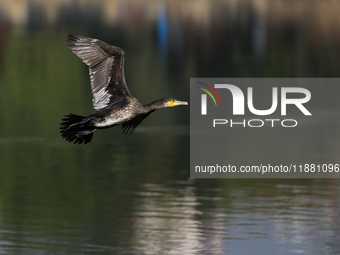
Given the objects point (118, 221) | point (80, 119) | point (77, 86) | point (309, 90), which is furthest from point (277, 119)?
point (80, 119)

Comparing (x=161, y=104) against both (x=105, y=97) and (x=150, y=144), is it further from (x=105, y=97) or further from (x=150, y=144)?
(x=150, y=144)

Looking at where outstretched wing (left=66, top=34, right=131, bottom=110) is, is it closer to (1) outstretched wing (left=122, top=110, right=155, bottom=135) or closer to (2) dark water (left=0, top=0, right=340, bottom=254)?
(1) outstretched wing (left=122, top=110, right=155, bottom=135)

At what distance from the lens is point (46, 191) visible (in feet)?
70.6

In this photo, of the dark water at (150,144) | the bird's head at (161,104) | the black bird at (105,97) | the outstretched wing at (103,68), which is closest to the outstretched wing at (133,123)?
the black bird at (105,97)

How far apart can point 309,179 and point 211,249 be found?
8537mm

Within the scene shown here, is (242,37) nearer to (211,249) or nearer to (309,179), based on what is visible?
(309,179)

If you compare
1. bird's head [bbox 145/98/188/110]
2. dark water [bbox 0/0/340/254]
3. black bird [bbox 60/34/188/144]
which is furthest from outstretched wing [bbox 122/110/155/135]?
dark water [bbox 0/0/340/254]

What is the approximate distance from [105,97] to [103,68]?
41cm

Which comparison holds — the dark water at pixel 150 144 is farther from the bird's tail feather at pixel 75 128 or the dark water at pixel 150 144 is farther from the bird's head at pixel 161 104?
the bird's head at pixel 161 104

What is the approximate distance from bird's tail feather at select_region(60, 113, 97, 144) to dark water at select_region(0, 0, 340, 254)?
6102 mm

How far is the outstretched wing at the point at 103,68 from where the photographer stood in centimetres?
1023

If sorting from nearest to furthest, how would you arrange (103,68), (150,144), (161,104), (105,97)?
(161,104)
(105,97)
(103,68)
(150,144)

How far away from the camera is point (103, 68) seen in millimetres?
10367

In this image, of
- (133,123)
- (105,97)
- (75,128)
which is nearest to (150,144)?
(133,123)
